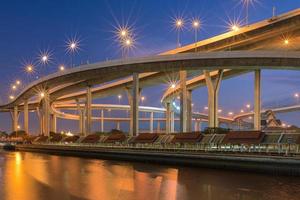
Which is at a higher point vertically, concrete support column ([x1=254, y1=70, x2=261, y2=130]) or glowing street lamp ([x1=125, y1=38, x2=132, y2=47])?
glowing street lamp ([x1=125, y1=38, x2=132, y2=47])

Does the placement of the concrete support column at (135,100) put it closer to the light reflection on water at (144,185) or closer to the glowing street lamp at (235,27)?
the glowing street lamp at (235,27)

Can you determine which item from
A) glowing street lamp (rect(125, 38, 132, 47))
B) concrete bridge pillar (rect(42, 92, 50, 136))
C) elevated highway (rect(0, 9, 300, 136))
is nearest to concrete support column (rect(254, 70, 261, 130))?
elevated highway (rect(0, 9, 300, 136))

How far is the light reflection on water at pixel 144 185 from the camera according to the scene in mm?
19219

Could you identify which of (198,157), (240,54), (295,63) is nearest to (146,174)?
(198,157)

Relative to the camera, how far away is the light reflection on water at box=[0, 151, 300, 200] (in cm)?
1922

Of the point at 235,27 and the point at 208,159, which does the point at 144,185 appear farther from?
the point at 235,27

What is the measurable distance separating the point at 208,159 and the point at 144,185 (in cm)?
874

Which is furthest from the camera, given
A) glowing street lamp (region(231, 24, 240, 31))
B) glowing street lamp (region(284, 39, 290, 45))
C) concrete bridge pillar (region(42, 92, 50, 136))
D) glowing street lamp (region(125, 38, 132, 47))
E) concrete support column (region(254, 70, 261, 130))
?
concrete bridge pillar (region(42, 92, 50, 136))

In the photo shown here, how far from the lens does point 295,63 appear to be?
47031 mm

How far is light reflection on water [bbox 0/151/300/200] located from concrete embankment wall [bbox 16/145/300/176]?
617 millimetres

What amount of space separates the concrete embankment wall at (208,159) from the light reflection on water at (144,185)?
0.62m

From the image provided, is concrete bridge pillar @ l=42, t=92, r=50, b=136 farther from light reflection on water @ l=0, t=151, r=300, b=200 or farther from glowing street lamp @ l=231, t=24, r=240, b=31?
light reflection on water @ l=0, t=151, r=300, b=200

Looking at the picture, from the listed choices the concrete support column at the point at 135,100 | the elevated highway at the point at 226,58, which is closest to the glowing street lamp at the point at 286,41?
the elevated highway at the point at 226,58

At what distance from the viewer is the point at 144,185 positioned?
22.5m
